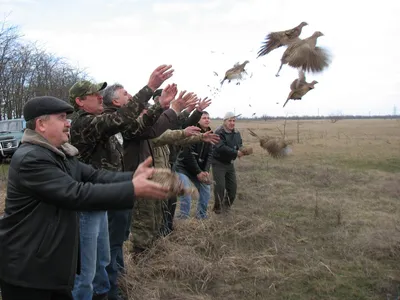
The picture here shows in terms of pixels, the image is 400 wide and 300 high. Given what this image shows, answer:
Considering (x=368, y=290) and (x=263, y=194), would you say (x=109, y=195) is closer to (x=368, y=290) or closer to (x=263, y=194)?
(x=368, y=290)

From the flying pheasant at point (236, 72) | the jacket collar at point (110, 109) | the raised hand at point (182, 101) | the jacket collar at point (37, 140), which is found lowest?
the jacket collar at point (37, 140)

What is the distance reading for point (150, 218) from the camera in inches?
156

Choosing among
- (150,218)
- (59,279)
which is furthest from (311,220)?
(59,279)

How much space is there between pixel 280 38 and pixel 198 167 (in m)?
2.95

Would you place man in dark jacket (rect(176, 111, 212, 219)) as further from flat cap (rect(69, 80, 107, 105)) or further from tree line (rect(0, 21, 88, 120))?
tree line (rect(0, 21, 88, 120))

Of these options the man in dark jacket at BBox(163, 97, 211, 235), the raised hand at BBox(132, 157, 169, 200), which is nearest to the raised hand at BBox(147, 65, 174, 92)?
the raised hand at BBox(132, 157, 169, 200)

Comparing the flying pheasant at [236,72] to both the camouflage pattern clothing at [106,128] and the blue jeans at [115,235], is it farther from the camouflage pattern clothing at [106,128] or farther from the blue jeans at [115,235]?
the blue jeans at [115,235]

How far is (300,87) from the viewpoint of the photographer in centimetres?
305

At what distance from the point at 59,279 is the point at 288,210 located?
5812mm

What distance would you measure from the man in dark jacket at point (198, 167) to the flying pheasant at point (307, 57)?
2.84m

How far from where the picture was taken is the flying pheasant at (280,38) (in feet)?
10.4

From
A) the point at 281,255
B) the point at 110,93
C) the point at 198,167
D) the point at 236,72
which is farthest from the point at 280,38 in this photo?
the point at 198,167

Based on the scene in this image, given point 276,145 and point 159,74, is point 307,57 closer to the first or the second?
point 159,74

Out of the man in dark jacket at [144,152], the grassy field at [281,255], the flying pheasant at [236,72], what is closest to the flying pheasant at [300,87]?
the flying pheasant at [236,72]
